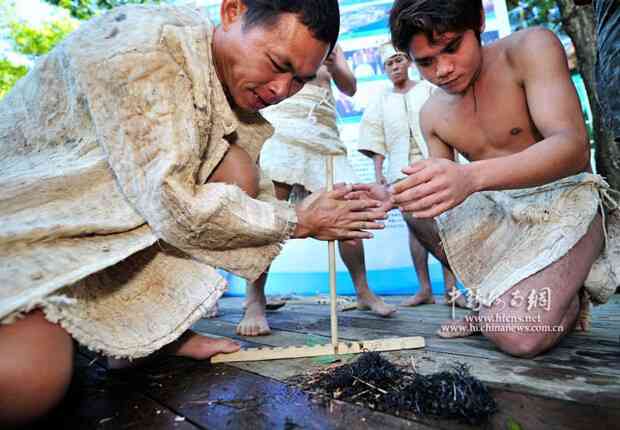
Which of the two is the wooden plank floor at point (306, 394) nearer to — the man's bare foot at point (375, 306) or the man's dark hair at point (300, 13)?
the man's bare foot at point (375, 306)

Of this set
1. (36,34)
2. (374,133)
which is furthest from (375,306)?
(36,34)

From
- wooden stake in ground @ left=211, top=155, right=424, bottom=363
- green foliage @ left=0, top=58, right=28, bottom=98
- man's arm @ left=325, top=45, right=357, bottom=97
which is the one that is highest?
green foliage @ left=0, top=58, right=28, bottom=98

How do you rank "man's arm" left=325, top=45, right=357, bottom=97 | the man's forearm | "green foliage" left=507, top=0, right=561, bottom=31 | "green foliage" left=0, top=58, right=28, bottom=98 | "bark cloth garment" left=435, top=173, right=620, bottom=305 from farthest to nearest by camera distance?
"green foliage" left=0, top=58, right=28, bottom=98, "green foliage" left=507, top=0, right=561, bottom=31, "man's arm" left=325, top=45, right=357, bottom=97, "bark cloth garment" left=435, top=173, right=620, bottom=305, the man's forearm

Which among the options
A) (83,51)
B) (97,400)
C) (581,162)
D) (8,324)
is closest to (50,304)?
(8,324)

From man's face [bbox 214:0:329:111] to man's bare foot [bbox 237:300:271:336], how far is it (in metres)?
0.93

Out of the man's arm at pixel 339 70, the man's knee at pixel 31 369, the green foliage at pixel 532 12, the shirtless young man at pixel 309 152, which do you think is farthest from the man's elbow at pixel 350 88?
the green foliage at pixel 532 12

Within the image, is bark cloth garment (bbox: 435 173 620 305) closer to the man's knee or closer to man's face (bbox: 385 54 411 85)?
the man's knee

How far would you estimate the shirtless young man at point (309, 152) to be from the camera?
214cm

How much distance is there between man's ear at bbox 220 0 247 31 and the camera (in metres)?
1.30

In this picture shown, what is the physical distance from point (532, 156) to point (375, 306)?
1.17 meters

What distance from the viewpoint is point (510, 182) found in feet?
Result: 3.99

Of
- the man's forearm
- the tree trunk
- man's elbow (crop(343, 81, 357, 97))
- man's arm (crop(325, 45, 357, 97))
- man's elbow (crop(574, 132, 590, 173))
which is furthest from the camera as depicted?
the tree trunk

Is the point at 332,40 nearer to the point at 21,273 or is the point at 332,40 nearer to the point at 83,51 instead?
the point at 83,51

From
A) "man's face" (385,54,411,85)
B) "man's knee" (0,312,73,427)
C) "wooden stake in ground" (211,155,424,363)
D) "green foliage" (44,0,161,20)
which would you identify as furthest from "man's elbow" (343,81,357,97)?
"green foliage" (44,0,161,20)
